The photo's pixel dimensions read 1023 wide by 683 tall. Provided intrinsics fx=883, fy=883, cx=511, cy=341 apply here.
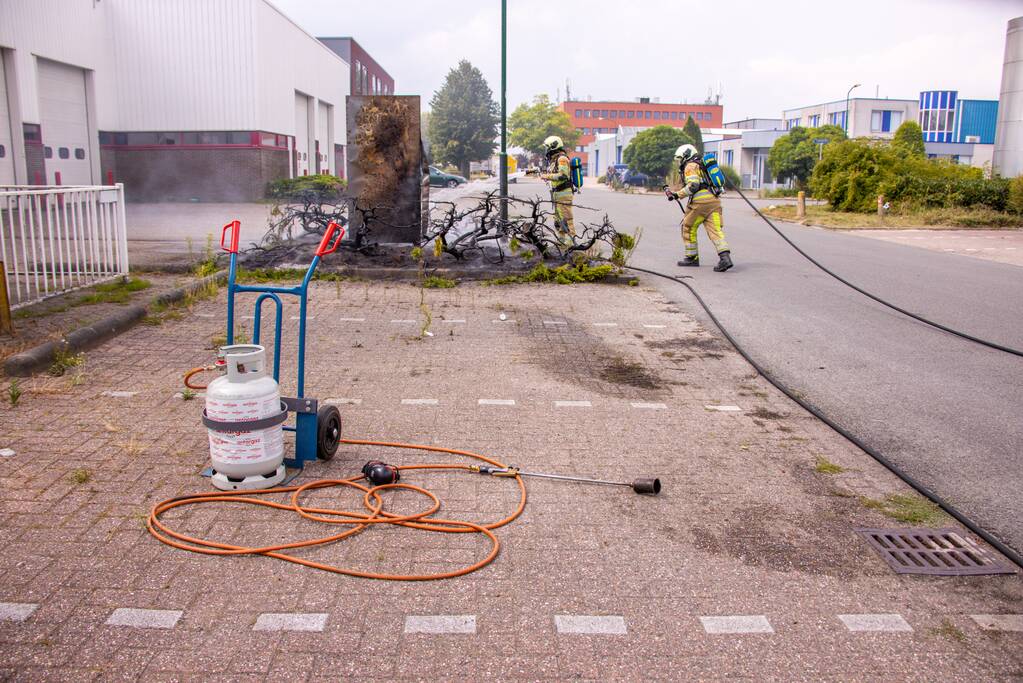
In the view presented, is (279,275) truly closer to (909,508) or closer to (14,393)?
(14,393)

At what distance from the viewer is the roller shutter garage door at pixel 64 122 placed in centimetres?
2628

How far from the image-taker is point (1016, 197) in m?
26.0

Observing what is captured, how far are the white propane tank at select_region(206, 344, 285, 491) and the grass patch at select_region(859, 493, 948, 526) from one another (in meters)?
3.16

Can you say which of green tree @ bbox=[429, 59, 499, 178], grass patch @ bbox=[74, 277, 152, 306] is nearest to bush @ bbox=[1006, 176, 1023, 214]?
grass patch @ bbox=[74, 277, 152, 306]

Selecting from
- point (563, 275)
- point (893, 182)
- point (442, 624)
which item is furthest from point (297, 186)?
point (442, 624)

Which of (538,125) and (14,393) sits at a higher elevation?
(538,125)

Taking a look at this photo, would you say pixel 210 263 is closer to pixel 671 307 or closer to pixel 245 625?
pixel 671 307

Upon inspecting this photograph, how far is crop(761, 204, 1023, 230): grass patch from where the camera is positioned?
24609 mm

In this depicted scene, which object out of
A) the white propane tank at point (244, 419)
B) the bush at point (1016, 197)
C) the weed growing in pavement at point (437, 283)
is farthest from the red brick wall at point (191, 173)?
the white propane tank at point (244, 419)

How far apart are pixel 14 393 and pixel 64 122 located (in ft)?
82.5

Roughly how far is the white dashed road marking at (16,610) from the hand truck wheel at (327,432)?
5.99 ft

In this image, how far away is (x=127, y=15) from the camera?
102 feet

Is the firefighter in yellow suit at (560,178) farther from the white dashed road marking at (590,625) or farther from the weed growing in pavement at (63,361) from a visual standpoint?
the white dashed road marking at (590,625)

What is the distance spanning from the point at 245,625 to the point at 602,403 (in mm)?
3655
